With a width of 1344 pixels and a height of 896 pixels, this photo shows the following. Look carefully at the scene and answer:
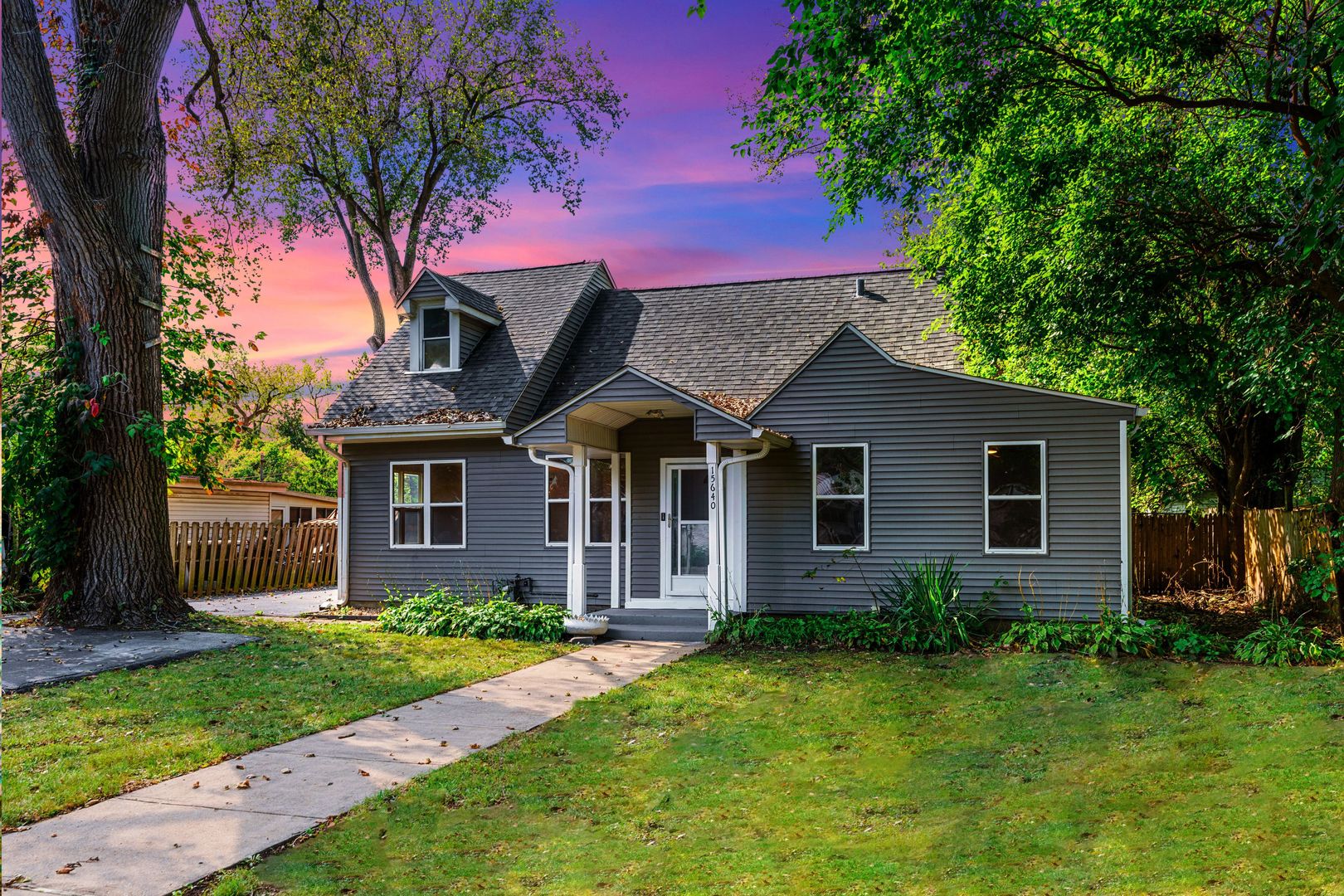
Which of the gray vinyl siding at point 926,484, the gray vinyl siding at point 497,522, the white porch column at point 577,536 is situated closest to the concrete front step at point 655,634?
the white porch column at point 577,536

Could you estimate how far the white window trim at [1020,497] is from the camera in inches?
471

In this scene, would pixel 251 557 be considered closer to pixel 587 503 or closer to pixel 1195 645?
pixel 587 503

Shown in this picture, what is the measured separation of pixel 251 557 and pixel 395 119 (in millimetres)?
11098

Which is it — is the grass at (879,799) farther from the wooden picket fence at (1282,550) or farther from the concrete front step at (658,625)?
the wooden picket fence at (1282,550)

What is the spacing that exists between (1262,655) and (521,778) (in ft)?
27.3

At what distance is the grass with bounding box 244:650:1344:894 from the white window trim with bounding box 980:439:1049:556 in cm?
303

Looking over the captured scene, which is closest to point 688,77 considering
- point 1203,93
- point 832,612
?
point 1203,93

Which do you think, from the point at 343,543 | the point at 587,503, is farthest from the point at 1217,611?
the point at 343,543

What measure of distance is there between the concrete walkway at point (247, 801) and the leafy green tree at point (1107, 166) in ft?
21.9

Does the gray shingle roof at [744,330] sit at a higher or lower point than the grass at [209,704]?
higher

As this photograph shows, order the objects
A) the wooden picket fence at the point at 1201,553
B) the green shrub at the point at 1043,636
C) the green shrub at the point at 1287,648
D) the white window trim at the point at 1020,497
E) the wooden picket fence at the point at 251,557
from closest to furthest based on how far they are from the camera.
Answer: the green shrub at the point at 1287,648
the green shrub at the point at 1043,636
the white window trim at the point at 1020,497
the wooden picket fence at the point at 1201,553
the wooden picket fence at the point at 251,557

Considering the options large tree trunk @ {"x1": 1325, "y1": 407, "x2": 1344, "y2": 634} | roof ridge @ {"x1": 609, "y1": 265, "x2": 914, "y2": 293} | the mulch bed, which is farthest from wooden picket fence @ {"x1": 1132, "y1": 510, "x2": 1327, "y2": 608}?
roof ridge @ {"x1": 609, "y1": 265, "x2": 914, "y2": 293}

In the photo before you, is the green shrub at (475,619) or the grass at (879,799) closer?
the grass at (879,799)

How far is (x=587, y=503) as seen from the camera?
13531 mm
